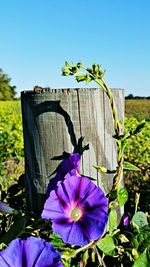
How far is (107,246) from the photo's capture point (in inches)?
39.7

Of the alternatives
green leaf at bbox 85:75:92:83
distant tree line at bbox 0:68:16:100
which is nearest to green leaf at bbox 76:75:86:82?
green leaf at bbox 85:75:92:83

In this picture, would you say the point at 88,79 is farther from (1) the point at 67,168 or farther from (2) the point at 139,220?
(2) the point at 139,220

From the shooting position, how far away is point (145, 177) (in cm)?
306

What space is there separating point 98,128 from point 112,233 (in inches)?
11.2

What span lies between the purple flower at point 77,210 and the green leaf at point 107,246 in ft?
0.41

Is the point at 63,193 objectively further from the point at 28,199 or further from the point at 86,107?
the point at 28,199

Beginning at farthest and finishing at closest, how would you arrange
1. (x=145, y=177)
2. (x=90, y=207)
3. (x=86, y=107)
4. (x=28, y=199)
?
(x=145, y=177) → (x=28, y=199) → (x=86, y=107) → (x=90, y=207)

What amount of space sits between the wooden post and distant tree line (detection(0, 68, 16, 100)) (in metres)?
42.4

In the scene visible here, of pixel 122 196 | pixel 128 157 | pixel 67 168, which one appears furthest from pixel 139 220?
pixel 128 157

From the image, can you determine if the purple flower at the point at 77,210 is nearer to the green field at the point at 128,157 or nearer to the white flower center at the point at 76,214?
the white flower center at the point at 76,214

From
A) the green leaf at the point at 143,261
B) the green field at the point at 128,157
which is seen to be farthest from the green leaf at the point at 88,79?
the green field at the point at 128,157

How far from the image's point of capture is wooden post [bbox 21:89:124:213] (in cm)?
114

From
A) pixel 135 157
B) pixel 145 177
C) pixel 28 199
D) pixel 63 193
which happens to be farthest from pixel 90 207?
pixel 135 157

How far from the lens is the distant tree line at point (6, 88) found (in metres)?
44.1
